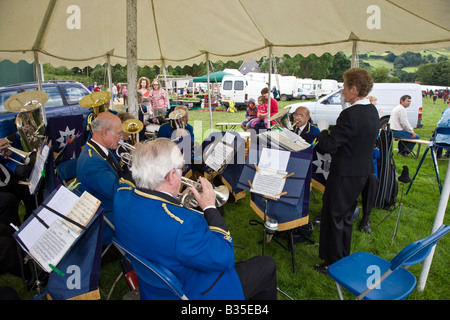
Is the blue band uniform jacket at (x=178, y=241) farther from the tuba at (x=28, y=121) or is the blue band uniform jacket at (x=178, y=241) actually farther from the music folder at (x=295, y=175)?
the tuba at (x=28, y=121)

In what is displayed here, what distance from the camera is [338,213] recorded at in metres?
2.66

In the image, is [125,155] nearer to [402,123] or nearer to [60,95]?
[60,95]

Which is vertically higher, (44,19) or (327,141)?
(44,19)

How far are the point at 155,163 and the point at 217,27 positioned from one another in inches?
179

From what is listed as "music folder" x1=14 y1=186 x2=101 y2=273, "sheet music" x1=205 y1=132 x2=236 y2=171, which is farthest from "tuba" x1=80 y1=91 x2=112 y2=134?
"music folder" x1=14 y1=186 x2=101 y2=273

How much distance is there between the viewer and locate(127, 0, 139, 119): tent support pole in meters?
3.46

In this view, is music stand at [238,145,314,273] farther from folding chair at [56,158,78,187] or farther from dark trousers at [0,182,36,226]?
dark trousers at [0,182,36,226]

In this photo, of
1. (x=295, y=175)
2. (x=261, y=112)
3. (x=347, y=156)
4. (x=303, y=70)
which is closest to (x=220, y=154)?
(x=295, y=175)

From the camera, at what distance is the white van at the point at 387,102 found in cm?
1052

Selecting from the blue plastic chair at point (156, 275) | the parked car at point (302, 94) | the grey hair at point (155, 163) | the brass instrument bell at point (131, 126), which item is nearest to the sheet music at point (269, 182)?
the grey hair at point (155, 163)

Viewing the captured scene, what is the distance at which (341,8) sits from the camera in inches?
148

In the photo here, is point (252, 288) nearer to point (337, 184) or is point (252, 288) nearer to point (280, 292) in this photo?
point (280, 292)
